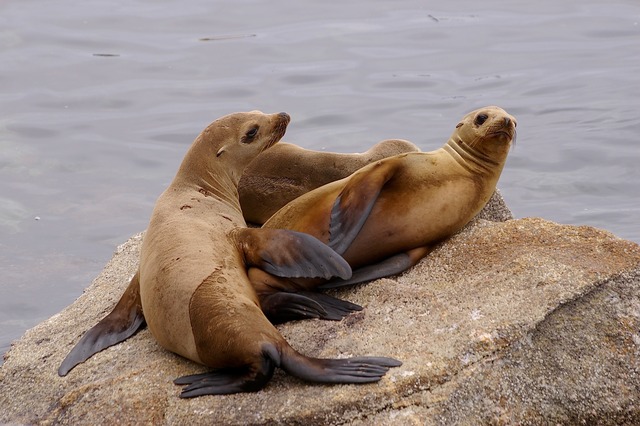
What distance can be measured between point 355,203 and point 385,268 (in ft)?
1.31

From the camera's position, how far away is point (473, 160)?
686 centimetres

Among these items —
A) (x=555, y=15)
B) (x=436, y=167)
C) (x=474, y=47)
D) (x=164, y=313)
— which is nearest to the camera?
(x=164, y=313)

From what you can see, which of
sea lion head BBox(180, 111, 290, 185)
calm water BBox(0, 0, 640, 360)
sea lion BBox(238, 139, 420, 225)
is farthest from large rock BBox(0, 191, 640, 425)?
calm water BBox(0, 0, 640, 360)

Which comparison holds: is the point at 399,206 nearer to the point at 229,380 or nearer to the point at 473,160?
the point at 473,160

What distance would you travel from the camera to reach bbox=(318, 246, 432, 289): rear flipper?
6.19m

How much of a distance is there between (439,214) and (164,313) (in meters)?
1.73

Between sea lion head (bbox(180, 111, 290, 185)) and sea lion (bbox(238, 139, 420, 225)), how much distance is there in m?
0.56

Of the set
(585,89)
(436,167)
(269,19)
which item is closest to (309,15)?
(269,19)

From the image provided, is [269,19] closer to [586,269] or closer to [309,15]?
[309,15]

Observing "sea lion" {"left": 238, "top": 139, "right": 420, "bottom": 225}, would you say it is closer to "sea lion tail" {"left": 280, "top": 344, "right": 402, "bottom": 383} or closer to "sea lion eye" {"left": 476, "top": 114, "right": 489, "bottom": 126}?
"sea lion eye" {"left": 476, "top": 114, "right": 489, "bottom": 126}

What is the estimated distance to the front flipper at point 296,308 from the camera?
583 cm

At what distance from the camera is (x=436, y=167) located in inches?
264

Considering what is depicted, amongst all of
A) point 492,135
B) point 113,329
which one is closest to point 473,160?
point 492,135

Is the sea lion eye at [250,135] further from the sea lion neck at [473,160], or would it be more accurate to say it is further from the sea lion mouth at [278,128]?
the sea lion neck at [473,160]
